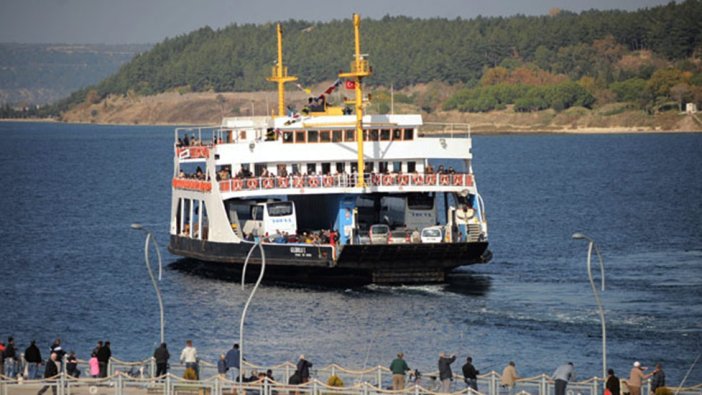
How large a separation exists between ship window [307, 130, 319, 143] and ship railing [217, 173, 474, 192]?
8.99 feet

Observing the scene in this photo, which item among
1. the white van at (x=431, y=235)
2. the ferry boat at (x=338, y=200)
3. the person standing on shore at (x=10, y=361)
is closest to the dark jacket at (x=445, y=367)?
the person standing on shore at (x=10, y=361)

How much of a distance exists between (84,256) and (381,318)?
28221mm

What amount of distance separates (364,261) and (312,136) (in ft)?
26.6

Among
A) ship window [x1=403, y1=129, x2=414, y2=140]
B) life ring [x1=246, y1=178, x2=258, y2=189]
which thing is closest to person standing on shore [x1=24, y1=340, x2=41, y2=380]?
life ring [x1=246, y1=178, x2=258, y2=189]

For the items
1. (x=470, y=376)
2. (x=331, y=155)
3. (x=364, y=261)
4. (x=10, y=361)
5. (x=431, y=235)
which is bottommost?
(x=10, y=361)

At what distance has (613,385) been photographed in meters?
40.9

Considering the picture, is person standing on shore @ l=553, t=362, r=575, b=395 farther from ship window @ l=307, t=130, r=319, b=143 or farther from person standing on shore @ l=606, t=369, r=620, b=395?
ship window @ l=307, t=130, r=319, b=143

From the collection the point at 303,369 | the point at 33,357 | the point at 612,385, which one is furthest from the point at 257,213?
the point at 612,385

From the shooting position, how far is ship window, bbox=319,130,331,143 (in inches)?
2793

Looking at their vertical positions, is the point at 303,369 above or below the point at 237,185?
below

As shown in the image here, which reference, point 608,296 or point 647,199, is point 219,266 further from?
point 647,199

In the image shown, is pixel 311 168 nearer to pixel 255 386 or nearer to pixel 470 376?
pixel 470 376

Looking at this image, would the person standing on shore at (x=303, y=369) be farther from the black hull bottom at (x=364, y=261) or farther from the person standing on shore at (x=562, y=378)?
the black hull bottom at (x=364, y=261)

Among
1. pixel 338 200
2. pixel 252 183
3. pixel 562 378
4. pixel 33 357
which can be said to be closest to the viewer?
pixel 562 378
